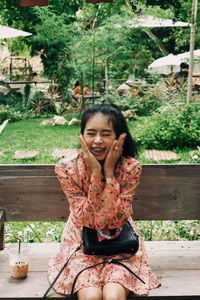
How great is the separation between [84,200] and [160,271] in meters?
0.66

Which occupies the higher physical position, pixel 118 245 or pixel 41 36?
pixel 41 36

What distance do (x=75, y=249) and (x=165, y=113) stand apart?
21.9 ft

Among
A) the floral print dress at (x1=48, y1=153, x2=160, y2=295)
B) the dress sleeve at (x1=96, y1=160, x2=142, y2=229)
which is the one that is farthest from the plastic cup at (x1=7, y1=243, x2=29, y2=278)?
the dress sleeve at (x1=96, y1=160, x2=142, y2=229)

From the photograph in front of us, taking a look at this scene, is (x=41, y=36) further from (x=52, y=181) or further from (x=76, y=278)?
(x=76, y=278)

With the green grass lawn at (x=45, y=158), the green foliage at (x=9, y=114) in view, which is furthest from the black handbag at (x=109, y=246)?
the green foliage at (x=9, y=114)

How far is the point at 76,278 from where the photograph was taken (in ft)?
7.45

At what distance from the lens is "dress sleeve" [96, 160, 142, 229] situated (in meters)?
2.37

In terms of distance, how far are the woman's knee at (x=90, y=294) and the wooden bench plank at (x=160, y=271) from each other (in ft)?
0.61

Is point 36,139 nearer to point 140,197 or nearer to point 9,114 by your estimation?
point 9,114

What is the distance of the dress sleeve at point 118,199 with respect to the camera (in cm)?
237

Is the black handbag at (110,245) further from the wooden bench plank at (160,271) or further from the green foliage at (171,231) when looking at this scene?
the green foliage at (171,231)

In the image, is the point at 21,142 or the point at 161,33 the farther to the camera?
the point at 161,33

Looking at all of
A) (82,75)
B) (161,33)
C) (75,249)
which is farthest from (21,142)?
(161,33)

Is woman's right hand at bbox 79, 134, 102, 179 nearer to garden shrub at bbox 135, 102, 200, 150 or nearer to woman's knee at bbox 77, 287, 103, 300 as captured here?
woman's knee at bbox 77, 287, 103, 300
